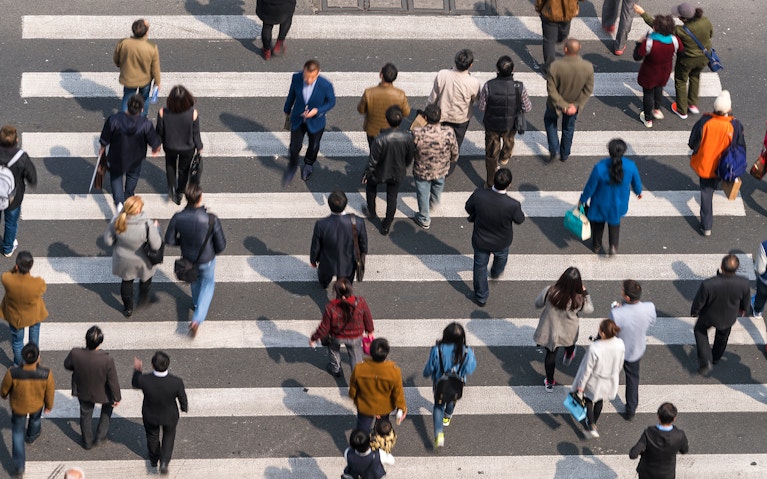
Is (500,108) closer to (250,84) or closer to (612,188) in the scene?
(612,188)

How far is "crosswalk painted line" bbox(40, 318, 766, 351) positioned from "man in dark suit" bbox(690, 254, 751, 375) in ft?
2.49

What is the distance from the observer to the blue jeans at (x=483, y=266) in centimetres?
1473

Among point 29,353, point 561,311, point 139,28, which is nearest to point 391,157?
point 561,311

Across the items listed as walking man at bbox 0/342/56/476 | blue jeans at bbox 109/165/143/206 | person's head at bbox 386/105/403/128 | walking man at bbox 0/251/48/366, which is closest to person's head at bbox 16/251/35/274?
walking man at bbox 0/251/48/366

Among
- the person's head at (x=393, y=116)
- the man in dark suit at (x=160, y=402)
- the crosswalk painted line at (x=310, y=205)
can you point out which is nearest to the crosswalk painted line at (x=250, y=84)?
the crosswalk painted line at (x=310, y=205)

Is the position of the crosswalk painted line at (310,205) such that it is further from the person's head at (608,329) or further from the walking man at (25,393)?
the walking man at (25,393)

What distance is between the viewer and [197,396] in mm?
13875

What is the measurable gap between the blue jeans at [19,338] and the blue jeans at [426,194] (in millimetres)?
4712

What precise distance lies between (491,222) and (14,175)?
540 centimetres

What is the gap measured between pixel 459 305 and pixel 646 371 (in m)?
2.23

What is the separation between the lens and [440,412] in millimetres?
13305

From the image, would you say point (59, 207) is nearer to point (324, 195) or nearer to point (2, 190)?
point (2, 190)

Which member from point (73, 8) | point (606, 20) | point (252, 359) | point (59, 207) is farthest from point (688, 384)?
point (73, 8)

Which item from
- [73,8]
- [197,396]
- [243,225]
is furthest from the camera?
[73,8]
